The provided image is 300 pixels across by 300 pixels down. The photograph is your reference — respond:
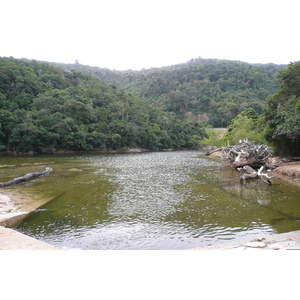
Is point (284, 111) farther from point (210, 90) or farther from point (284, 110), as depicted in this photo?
point (210, 90)

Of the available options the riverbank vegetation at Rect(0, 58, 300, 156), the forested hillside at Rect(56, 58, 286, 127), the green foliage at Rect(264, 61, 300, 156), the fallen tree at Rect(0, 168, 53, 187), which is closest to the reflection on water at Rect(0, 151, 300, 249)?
the fallen tree at Rect(0, 168, 53, 187)

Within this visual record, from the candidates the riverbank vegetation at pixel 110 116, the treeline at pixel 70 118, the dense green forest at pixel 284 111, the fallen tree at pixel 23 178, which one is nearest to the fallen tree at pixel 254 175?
the riverbank vegetation at pixel 110 116

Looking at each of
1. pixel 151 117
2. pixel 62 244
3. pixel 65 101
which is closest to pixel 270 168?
pixel 62 244

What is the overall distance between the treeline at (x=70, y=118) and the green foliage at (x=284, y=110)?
123 ft

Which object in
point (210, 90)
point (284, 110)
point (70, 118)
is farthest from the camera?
point (210, 90)

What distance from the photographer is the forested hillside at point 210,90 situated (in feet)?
352

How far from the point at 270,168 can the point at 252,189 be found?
9.83m

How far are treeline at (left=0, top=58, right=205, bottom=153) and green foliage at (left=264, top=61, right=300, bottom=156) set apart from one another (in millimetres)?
37384

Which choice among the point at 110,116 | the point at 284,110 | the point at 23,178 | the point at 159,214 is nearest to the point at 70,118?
the point at 110,116

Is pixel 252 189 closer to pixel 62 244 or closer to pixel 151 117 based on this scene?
pixel 62 244

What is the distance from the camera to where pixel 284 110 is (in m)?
24.7

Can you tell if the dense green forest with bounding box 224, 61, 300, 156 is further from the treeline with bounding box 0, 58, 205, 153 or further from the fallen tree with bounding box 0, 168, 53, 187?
the treeline with bounding box 0, 58, 205, 153

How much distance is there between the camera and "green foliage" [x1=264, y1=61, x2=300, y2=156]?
23703mm

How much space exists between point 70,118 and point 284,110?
42.3m
